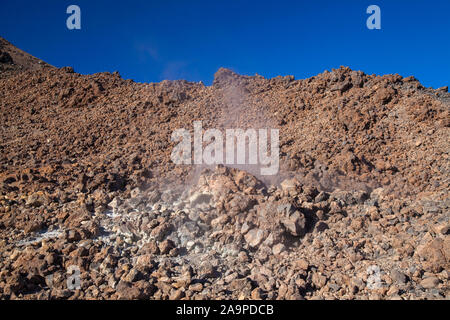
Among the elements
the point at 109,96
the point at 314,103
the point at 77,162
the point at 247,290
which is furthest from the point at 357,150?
the point at 109,96

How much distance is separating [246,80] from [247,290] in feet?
30.3

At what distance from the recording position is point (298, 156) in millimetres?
7656

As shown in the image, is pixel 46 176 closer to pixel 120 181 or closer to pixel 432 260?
pixel 120 181

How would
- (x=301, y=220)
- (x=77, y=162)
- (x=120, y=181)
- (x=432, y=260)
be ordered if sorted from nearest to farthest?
(x=432, y=260) → (x=301, y=220) → (x=120, y=181) → (x=77, y=162)

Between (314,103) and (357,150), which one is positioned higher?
(314,103)

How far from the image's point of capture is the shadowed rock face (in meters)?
4.80

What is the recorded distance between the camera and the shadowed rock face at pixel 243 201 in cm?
480

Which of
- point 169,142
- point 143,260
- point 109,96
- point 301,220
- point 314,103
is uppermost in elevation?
point 109,96

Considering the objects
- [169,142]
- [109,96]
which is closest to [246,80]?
[169,142]

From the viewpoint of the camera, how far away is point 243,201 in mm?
6340

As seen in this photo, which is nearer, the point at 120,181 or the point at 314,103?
the point at 120,181

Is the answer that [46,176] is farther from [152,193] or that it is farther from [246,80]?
[246,80]

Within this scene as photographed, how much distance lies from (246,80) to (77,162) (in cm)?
678

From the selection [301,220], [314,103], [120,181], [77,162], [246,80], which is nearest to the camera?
[301,220]
